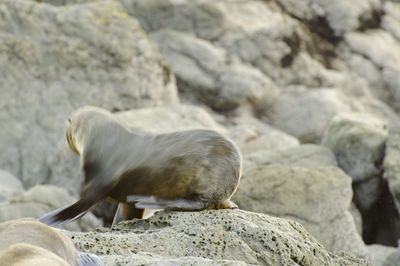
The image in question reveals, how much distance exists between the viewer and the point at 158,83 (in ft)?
34.3

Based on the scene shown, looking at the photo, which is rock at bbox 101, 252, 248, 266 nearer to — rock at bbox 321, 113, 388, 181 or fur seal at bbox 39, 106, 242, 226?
fur seal at bbox 39, 106, 242, 226

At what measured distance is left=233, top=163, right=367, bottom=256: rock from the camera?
6.02 m

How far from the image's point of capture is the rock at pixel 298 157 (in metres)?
7.86

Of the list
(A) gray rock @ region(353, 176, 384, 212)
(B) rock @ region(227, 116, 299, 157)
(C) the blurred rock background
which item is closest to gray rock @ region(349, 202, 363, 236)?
(C) the blurred rock background

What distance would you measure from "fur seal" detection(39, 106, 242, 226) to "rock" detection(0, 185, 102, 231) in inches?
80.0

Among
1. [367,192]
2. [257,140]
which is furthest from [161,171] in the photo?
[257,140]

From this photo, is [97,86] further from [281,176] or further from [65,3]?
[281,176]

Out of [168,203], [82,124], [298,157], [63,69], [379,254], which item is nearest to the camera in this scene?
[168,203]

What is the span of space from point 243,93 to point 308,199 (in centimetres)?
623

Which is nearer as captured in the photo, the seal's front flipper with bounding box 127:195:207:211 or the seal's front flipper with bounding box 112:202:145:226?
the seal's front flipper with bounding box 127:195:207:211

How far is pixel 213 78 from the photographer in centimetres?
1232

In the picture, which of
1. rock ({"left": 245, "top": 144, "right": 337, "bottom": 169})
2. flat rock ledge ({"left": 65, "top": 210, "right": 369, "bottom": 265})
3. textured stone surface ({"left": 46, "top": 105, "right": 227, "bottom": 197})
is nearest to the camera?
flat rock ledge ({"left": 65, "top": 210, "right": 369, "bottom": 265})

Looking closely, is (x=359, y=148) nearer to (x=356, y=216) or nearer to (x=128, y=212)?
(x=356, y=216)

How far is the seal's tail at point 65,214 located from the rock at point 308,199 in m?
2.09
